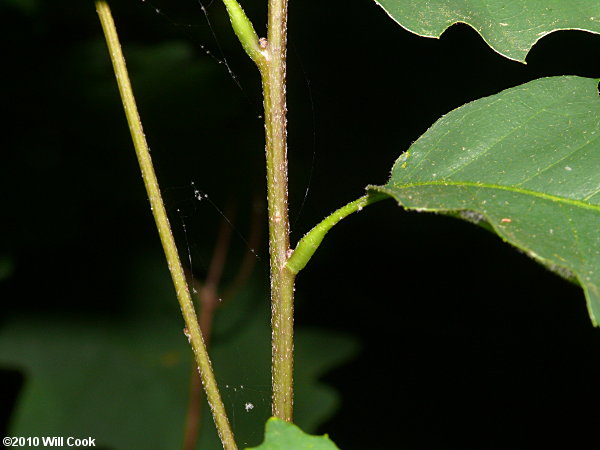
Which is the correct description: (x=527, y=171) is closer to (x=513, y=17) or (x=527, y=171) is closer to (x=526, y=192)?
(x=526, y=192)

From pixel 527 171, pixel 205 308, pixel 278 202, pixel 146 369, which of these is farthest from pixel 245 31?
pixel 146 369

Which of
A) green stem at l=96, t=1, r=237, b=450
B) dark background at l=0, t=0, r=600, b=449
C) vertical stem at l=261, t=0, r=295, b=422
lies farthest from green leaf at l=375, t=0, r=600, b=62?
dark background at l=0, t=0, r=600, b=449

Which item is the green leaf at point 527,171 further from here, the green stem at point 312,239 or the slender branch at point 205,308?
the slender branch at point 205,308

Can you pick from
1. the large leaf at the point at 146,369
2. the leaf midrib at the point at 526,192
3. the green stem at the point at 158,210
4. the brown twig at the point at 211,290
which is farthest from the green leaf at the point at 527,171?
the large leaf at the point at 146,369

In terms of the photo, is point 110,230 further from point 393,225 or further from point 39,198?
point 393,225

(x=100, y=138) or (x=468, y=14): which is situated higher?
(x=468, y=14)

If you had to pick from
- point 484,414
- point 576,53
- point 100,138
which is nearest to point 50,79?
point 100,138

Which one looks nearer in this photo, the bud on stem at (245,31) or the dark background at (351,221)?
the bud on stem at (245,31)
